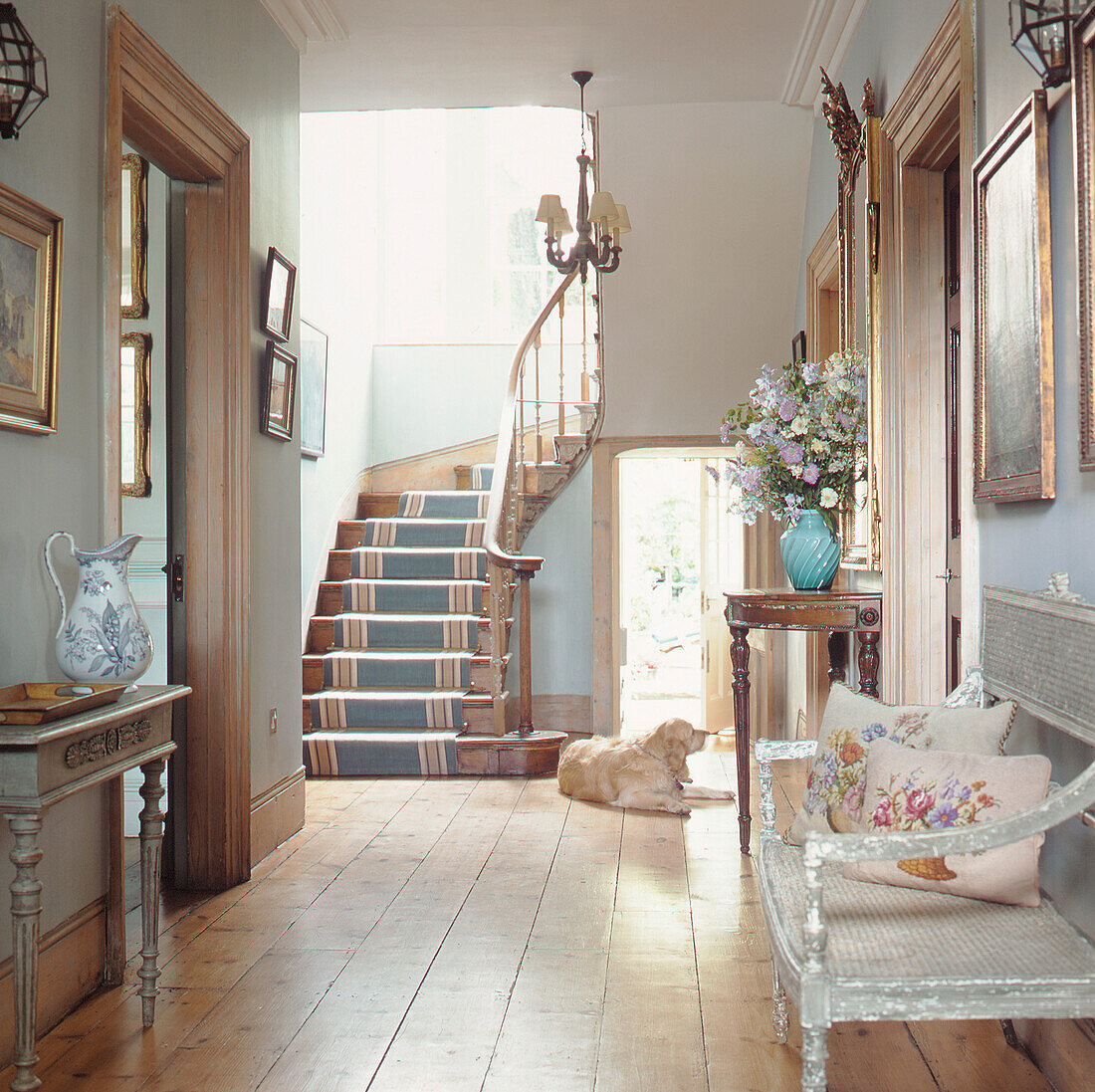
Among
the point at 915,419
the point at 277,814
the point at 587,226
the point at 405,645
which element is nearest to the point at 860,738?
the point at 915,419

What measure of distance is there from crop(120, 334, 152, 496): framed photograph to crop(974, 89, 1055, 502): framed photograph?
10.2 feet

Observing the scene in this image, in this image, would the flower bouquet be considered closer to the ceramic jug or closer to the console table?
the ceramic jug

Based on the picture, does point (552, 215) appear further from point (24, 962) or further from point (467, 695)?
point (24, 962)

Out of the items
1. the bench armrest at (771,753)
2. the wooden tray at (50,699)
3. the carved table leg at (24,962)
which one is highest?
the wooden tray at (50,699)

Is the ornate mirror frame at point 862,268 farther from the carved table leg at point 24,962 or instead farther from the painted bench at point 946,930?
the carved table leg at point 24,962

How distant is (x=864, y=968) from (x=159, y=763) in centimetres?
165

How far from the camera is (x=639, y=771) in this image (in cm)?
465

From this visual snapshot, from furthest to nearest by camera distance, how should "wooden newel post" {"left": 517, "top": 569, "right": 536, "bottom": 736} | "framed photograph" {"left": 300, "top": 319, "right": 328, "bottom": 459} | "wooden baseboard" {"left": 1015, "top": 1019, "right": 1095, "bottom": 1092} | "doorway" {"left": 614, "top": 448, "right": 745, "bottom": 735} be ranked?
"doorway" {"left": 614, "top": 448, "right": 745, "bottom": 735}
"framed photograph" {"left": 300, "top": 319, "right": 328, "bottom": 459}
"wooden newel post" {"left": 517, "top": 569, "right": 536, "bottom": 736}
"wooden baseboard" {"left": 1015, "top": 1019, "right": 1095, "bottom": 1092}

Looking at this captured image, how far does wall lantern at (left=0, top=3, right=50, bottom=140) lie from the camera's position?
2.14 meters

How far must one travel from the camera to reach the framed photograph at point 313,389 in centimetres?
639

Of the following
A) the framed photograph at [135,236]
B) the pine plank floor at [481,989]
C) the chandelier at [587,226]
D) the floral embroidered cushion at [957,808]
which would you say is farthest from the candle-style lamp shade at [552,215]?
the floral embroidered cushion at [957,808]

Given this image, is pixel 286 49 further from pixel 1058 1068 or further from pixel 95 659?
pixel 1058 1068

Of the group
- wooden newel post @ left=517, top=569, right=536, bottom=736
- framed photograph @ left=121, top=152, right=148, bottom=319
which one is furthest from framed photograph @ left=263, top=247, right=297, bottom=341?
wooden newel post @ left=517, top=569, right=536, bottom=736

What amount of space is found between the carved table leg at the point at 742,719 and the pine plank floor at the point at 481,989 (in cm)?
16
